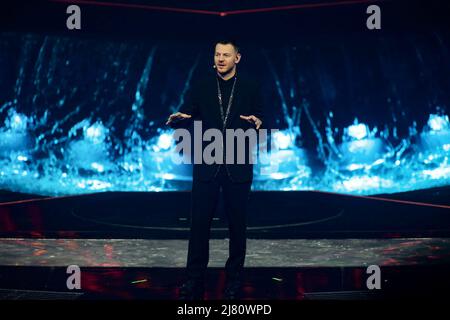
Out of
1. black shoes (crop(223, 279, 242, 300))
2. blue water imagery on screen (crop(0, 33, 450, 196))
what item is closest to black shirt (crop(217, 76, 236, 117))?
black shoes (crop(223, 279, 242, 300))

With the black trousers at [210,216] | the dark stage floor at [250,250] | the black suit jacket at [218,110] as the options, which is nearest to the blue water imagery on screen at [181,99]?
the dark stage floor at [250,250]

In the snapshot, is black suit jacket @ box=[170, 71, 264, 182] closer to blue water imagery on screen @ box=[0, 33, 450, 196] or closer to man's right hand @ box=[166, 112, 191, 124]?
man's right hand @ box=[166, 112, 191, 124]

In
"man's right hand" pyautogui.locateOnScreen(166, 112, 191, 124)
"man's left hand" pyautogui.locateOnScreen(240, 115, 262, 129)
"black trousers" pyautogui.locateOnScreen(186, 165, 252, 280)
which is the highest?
"man's right hand" pyautogui.locateOnScreen(166, 112, 191, 124)

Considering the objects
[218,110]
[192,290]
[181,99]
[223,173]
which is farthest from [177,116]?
[181,99]

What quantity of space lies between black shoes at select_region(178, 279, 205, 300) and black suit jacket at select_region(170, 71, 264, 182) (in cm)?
46

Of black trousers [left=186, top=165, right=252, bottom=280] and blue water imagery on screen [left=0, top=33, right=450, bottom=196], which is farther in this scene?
blue water imagery on screen [left=0, top=33, right=450, bottom=196]

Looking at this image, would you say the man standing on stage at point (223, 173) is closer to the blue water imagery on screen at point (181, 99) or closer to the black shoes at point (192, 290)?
the black shoes at point (192, 290)

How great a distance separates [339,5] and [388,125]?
2.74m

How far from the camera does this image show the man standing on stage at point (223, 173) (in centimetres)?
290

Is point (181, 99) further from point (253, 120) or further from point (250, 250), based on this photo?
point (253, 120)

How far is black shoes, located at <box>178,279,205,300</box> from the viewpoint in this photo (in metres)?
2.92

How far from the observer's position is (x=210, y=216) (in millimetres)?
2947
